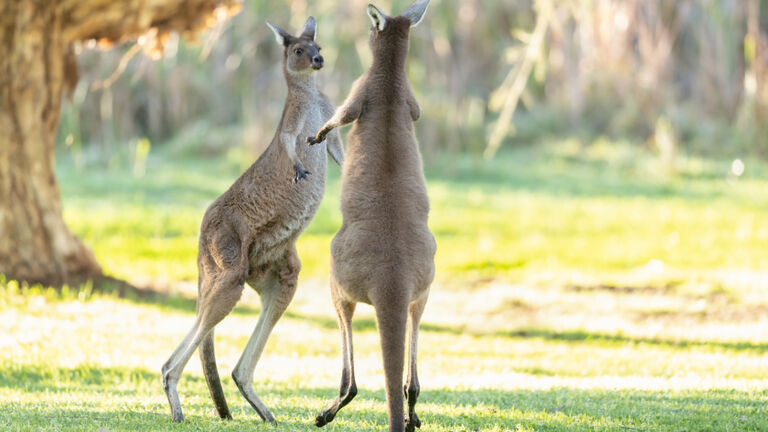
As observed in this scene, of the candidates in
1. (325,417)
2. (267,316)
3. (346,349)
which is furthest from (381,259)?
(267,316)

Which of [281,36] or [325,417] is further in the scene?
[281,36]

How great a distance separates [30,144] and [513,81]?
34.3 feet

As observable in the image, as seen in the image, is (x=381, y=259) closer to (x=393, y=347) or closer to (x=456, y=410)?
(x=393, y=347)

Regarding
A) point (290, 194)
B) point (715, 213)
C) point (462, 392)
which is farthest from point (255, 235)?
point (715, 213)

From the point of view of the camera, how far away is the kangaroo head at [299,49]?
16.3 feet

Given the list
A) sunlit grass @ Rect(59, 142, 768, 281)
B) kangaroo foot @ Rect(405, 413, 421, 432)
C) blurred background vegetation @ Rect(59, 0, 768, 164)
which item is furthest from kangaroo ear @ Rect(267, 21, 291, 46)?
blurred background vegetation @ Rect(59, 0, 768, 164)

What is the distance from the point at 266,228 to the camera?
5016 mm

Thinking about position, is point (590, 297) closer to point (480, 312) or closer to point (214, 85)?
point (480, 312)

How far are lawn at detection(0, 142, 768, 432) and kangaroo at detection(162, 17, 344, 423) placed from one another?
32cm

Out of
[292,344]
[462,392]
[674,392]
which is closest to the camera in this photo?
[674,392]

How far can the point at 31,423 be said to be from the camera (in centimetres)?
487

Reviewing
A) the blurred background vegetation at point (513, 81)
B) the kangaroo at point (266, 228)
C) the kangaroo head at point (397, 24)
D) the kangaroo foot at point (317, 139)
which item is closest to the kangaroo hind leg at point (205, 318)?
the kangaroo at point (266, 228)

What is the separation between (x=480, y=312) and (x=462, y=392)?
12.9 ft

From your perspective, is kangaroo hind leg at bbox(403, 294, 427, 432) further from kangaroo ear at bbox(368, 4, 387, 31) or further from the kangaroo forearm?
kangaroo ear at bbox(368, 4, 387, 31)
